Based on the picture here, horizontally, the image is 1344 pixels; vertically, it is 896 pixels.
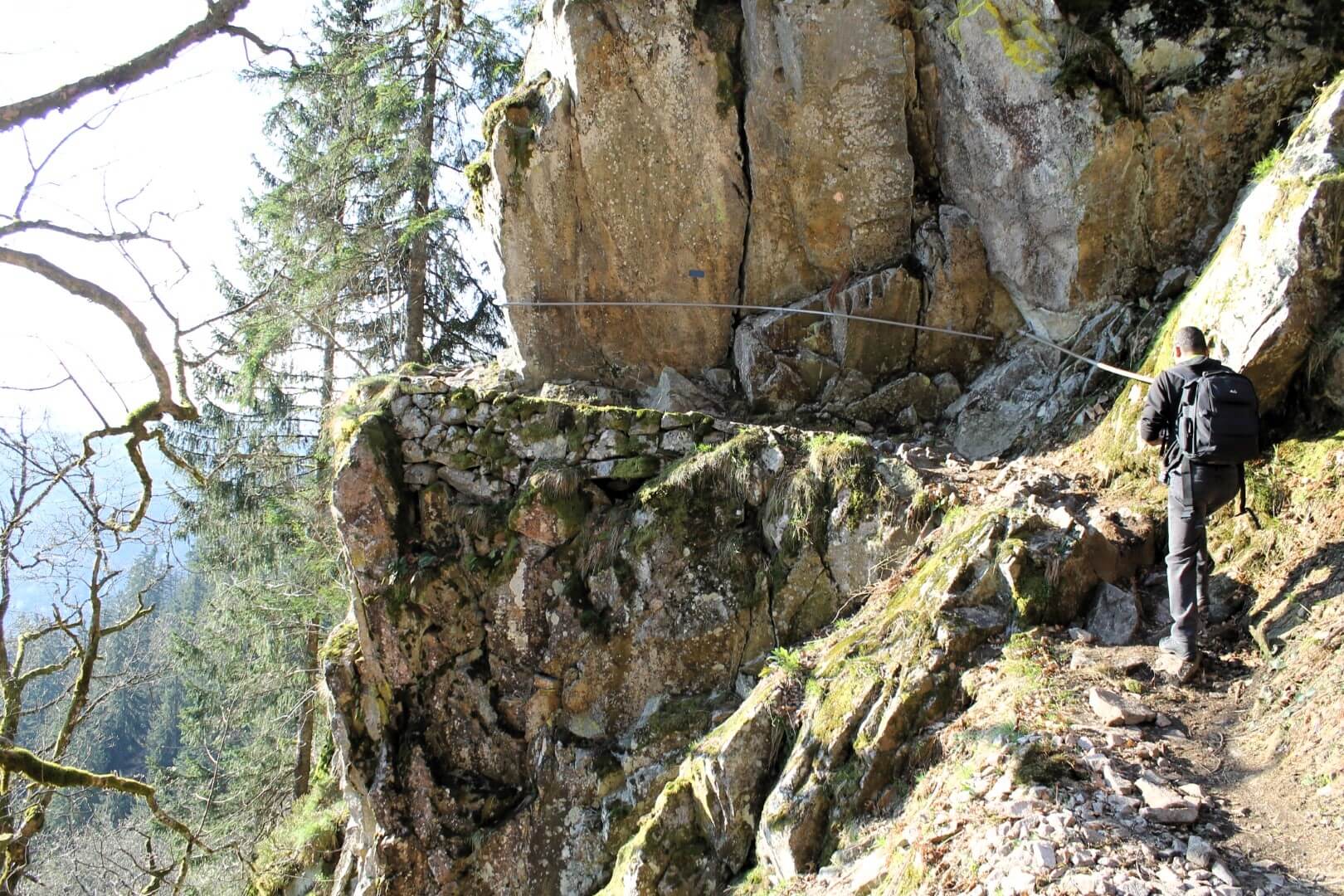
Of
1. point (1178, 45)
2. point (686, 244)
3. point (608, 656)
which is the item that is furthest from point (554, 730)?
point (1178, 45)

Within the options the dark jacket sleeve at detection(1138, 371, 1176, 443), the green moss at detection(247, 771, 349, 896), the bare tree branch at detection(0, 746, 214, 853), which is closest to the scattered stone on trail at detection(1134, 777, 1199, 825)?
the dark jacket sleeve at detection(1138, 371, 1176, 443)

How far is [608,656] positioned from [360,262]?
27.7 feet

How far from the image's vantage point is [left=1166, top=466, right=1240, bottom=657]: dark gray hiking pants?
4.64 meters

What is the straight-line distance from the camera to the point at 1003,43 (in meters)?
7.86

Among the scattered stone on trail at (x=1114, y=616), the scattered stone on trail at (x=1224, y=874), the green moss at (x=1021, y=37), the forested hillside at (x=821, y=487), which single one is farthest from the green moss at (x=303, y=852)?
the green moss at (x=1021, y=37)

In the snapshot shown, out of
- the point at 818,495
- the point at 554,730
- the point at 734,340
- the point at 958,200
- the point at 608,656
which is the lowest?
the point at 554,730

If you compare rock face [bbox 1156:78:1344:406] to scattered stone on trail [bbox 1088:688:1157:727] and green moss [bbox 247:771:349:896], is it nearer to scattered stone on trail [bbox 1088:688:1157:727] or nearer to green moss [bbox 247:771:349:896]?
scattered stone on trail [bbox 1088:688:1157:727]

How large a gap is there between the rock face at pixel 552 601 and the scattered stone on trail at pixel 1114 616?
60.1 inches

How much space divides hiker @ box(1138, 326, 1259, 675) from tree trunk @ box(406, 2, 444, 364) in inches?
423

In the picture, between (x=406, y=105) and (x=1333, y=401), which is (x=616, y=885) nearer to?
(x=1333, y=401)

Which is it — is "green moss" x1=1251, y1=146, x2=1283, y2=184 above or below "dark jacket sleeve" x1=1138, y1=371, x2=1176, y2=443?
above

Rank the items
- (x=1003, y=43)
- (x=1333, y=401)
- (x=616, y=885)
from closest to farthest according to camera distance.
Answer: (x=1333, y=401) < (x=616, y=885) < (x=1003, y=43)

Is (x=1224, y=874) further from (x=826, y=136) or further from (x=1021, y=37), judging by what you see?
(x=826, y=136)

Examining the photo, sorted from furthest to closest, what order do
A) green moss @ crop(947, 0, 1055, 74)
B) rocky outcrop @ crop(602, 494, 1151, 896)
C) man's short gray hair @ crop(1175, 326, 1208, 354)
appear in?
green moss @ crop(947, 0, 1055, 74) → man's short gray hair @ crop(1175, 326, 1208, 354) → rocky outcrop @ crop(602, 494, 1151, 896)
